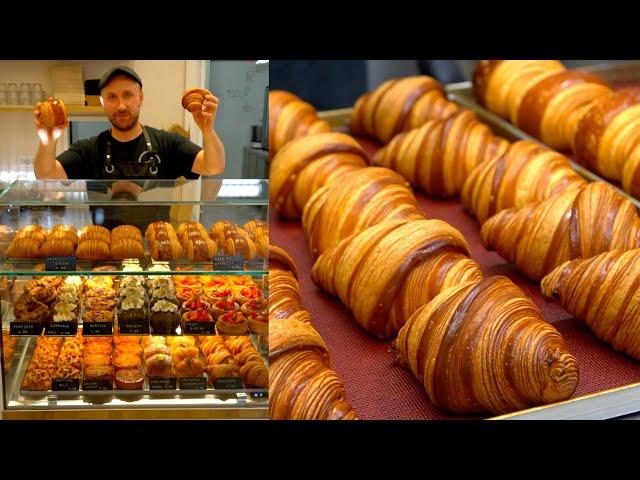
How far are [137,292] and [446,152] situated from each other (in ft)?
4.07

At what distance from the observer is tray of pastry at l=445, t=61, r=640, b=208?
7.96ft

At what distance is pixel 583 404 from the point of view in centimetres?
145

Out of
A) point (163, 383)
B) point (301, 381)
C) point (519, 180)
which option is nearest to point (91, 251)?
point (163, 383)

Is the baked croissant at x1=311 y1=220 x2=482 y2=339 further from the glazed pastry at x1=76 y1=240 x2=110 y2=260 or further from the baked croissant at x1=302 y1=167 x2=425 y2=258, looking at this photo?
the glazed pastry at x1=76 y1=240 x2=110 y2=260

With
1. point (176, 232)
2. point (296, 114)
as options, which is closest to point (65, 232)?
point (176, 232)

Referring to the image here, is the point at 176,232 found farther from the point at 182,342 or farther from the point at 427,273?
the point at 427,273

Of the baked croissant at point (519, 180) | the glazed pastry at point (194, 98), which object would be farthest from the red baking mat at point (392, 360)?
the glazed pastry at point (194, 98)

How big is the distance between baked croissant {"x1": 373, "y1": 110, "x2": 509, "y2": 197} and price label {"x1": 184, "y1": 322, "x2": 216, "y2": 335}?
118 centimetres

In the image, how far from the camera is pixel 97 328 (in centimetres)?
150

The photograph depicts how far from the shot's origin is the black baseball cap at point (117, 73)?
1.32 meters

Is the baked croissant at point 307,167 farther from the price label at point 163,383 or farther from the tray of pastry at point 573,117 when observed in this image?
the price label at point 163,383

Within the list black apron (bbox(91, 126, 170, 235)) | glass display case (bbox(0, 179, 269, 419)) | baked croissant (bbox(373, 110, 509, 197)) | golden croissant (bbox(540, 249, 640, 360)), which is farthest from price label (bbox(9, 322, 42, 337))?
baked croissant (bbox(373, 110, 509, 197))

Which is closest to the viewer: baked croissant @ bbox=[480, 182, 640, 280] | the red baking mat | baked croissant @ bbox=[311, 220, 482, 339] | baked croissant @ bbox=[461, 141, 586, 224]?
the red baking mat

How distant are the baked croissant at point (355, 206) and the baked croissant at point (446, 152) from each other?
34cm
